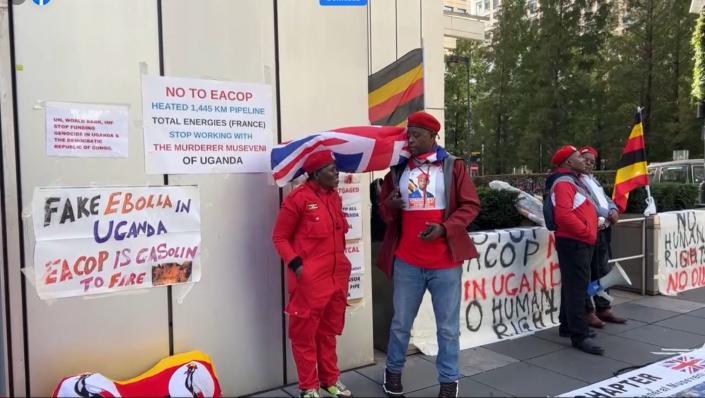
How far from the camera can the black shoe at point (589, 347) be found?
502 centimetres

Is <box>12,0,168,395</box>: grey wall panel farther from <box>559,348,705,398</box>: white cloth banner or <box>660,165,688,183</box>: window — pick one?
<box>660,165,688,183</box>: window

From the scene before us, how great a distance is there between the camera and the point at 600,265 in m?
6.07

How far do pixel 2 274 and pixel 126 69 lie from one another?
1.42m

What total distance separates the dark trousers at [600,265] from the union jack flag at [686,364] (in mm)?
1133

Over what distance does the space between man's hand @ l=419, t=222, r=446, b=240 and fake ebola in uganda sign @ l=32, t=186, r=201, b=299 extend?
154cm

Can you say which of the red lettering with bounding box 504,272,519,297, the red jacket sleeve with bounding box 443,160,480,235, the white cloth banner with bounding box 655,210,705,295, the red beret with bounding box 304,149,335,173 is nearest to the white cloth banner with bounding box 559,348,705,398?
the red lettering with bounding box 504,272,519,297

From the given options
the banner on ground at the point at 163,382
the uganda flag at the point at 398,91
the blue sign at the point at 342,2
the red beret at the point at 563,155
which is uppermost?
the blue sign at the point at 342,2

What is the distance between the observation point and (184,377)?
11.6 feet

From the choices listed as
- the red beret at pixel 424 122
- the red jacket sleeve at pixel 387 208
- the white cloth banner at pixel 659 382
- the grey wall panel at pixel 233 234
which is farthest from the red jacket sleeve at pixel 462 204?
the white cloth banner at pixel 659 382

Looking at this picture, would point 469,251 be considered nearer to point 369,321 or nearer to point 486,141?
point 369,321

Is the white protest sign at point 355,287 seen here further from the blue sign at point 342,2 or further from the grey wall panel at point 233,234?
the blue sign at point 342,2

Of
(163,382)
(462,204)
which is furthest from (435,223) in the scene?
(163,382)

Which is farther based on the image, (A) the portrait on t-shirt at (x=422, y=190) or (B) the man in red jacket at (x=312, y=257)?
(A) the portrait on t-shirt at (x=422, y=190)

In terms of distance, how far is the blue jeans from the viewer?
3.86 m
